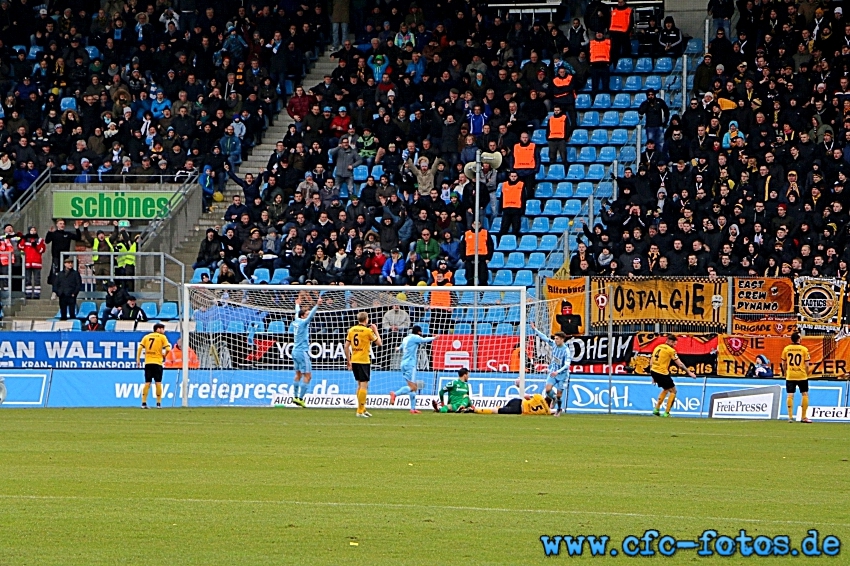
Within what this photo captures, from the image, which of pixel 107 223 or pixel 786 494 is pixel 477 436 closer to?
pixel 786 494

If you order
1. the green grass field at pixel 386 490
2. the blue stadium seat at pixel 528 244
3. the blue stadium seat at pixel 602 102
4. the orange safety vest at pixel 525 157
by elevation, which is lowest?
the green grass field at pixel 386 490

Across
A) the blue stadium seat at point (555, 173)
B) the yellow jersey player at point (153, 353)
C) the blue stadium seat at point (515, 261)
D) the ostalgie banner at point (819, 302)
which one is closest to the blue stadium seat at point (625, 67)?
the blue stadium seat at point (555, 173)

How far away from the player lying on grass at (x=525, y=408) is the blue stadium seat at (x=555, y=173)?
30.7 ft

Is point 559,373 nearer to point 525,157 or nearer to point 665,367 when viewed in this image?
point 665,367

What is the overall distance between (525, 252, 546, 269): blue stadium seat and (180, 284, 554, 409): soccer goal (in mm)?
3173

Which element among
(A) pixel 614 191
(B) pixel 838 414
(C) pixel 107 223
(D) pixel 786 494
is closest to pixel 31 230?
(C) pixel 107 223

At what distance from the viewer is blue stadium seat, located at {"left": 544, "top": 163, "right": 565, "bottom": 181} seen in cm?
3544

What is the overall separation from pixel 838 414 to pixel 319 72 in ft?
65.9

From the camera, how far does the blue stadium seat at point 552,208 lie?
34.5m

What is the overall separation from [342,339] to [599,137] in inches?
386

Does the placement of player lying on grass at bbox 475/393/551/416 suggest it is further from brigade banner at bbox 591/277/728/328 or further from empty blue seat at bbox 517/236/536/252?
empty blue seat at bbox 517/236/536/252

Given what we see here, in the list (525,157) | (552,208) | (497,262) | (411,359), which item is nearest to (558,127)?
(525,157)

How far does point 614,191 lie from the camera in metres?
34.4

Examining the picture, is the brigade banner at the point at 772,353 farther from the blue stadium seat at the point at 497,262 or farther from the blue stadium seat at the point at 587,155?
the blue stadium seat at the point at 587,155
